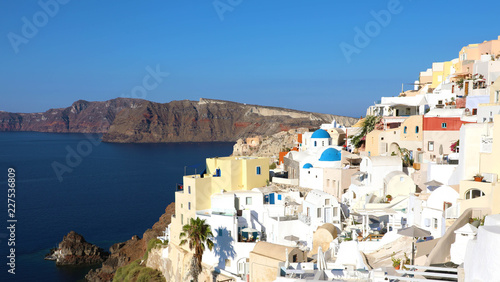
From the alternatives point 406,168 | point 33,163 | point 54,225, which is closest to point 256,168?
point 406,168

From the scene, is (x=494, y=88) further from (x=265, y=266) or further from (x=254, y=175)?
(x=254, y=175)

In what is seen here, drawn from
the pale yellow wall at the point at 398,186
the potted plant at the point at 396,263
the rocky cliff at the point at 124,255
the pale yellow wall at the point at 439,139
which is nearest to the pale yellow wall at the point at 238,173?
the pale yellow wall at the point at 398,186

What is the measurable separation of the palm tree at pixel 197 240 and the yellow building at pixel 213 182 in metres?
2.42

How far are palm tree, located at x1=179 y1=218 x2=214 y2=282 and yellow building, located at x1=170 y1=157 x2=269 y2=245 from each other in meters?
2.42

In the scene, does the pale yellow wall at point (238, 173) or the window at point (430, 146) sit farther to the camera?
the pale yellow wall at point (238, 173)

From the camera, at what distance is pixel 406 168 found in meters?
30.5

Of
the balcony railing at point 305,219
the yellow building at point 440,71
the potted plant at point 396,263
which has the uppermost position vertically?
the yellow building at point 440,71

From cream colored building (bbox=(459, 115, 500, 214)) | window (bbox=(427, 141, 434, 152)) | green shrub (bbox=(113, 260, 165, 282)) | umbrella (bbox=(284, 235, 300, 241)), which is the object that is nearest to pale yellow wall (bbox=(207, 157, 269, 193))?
umbrella (bbox=(284, 235, 300, 241))

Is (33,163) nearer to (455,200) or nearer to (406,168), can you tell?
(406,168)

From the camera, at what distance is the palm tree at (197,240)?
27.1m

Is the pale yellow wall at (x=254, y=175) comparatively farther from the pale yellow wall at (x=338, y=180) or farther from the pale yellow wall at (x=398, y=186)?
the pale yellow wall at (x=398, y=186)

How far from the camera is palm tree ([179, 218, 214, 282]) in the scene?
88.9 ft

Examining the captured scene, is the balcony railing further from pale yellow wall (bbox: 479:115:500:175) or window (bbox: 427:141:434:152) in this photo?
window (bbox: 427:141:434:152)

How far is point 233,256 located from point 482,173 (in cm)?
1419
